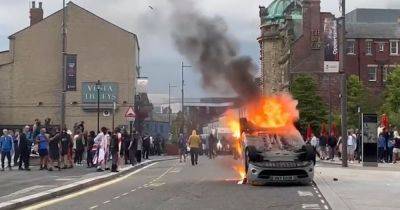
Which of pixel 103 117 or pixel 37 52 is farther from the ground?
pixel 37 52

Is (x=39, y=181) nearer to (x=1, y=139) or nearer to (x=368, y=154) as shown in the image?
(x=1, y=139)

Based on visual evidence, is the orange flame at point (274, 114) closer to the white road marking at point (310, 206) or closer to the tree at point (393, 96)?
the white road marking at point (310, 206)

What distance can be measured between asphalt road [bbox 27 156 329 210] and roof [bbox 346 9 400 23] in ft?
340

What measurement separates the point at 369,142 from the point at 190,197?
665 inches

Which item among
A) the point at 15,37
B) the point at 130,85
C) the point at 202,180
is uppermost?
the point at 15,37

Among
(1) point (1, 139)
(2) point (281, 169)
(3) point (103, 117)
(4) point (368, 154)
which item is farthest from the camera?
(3) point (103, 117)

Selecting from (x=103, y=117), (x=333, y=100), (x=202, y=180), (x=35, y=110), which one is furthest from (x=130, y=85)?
(x=202, y=180)

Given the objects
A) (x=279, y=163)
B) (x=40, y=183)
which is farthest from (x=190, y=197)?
(x=40, y=183)

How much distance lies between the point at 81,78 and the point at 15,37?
758 cm

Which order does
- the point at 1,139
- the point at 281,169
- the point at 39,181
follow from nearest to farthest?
the point at 281,169
the point at 39,181
the point at 1,139

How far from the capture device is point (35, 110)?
66.6 meters

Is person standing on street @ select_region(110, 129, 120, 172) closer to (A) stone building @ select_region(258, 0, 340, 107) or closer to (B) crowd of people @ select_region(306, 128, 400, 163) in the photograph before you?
(B) crowd of people @ select_region(306, 128, 400, 163)

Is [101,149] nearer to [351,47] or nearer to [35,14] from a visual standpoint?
[35,14]

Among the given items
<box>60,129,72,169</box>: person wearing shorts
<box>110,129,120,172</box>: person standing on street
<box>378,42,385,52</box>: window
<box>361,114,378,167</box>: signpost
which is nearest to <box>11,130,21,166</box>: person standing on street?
<box>60,129,72,169</box>: person wearing shorts
